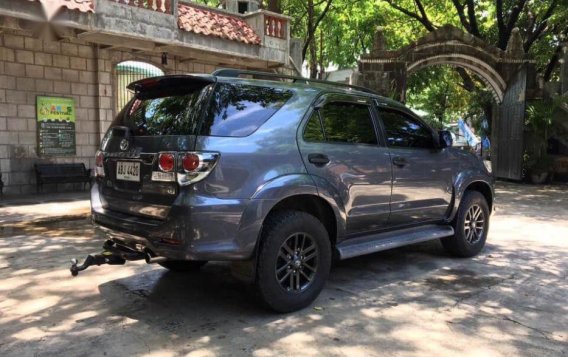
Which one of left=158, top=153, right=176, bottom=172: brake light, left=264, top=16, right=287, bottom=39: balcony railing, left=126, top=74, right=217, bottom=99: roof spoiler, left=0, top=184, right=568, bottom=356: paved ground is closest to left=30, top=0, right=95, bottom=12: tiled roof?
left=264, top=16, right=287, bottom=39: balcony railing

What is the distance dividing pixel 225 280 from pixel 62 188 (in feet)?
27.5

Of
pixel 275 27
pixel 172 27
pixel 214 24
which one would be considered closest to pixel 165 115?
pixel 172 27

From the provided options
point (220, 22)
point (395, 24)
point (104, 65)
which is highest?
point (395, 24)

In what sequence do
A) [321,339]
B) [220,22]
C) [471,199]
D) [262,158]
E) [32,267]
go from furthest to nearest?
[220,22]
[471,199]
[32,267]
[262,158]
[321,339]

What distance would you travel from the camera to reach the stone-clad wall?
10797mm

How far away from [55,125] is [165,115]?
28.8 feet

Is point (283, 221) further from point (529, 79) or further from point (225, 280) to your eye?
point (529, 79)

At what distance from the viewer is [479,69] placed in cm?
1546

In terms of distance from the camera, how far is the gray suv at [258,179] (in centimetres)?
347

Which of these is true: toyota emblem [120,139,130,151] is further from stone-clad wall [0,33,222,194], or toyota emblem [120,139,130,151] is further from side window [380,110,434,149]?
stone-clad wall [0,33,222,194]

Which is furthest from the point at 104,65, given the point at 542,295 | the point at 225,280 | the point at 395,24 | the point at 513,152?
the point at 395,24

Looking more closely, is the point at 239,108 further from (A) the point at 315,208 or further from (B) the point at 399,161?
(B) the point at 399,161

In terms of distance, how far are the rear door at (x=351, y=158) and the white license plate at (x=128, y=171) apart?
124 centimetres

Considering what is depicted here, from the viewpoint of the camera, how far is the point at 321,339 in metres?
3.45
